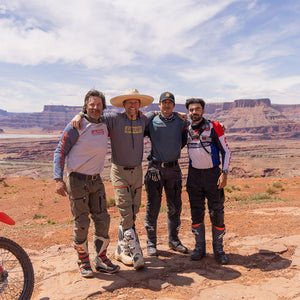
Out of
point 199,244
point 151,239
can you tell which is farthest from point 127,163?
point 199,244

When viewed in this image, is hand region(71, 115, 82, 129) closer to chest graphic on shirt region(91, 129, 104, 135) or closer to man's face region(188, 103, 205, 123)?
chest graphic on shirt region(91, 129, 104, 135)

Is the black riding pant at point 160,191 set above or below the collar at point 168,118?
below

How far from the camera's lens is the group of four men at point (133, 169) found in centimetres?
345

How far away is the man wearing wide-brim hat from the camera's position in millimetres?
3809

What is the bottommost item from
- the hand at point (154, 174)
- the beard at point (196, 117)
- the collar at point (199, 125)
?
the hand at point (154, 174)

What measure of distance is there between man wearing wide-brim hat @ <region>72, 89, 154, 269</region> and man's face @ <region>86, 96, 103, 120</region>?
217 mm

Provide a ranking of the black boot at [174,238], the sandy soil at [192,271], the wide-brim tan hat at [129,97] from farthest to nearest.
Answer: the black boot at [174,238] < the wide-brim tan hat at [129,97] < the sandy soil at [192,271]

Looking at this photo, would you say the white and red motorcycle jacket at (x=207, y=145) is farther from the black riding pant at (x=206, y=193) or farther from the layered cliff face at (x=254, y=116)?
the layered cliff face at (x=254, y=116)

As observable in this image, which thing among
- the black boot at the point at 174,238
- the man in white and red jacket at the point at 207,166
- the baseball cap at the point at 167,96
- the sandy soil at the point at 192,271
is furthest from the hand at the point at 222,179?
the baseball cap at the point at 167,96

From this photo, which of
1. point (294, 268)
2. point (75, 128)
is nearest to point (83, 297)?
point (75, 128)

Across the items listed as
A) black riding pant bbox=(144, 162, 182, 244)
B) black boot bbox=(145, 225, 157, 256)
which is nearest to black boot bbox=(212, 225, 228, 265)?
black riding pant bbox=(144, 162, 182, 244)

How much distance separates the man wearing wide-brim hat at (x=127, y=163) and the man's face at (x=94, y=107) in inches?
8.5

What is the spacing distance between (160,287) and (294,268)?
6.03ft

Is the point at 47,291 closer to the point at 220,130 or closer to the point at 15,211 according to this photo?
the point at 220,130
